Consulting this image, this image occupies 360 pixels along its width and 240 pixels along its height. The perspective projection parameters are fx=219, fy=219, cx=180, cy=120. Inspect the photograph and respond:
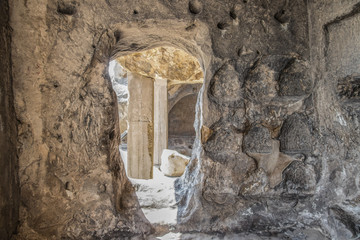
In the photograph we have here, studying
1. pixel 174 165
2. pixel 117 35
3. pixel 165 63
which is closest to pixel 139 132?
pixel 174 165

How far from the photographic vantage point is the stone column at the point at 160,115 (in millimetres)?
4988

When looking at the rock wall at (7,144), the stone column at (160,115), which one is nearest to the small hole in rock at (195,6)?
the rock wall at (7,144)

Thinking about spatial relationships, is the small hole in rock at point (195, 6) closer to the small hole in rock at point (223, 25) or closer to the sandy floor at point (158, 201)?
the small hole in rock at point (223, 25)

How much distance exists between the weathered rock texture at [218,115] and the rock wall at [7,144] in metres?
0.04

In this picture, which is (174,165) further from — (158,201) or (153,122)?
(158,201)

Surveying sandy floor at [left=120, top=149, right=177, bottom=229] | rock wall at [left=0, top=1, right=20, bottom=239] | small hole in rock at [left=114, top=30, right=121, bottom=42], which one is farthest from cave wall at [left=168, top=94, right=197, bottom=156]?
rock wall at [left=0, top=1, right=20, bottom=239]

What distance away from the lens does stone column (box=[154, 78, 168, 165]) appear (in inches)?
196

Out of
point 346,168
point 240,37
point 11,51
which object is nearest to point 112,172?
point 11,51

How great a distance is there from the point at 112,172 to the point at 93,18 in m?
0.93

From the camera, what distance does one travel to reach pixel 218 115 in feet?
4.66

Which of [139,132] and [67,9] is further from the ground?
[67,9]

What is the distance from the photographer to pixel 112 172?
1348 millimetres

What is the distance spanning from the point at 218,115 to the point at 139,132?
311cm

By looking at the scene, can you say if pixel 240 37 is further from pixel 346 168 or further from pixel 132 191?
pixel 132 191
